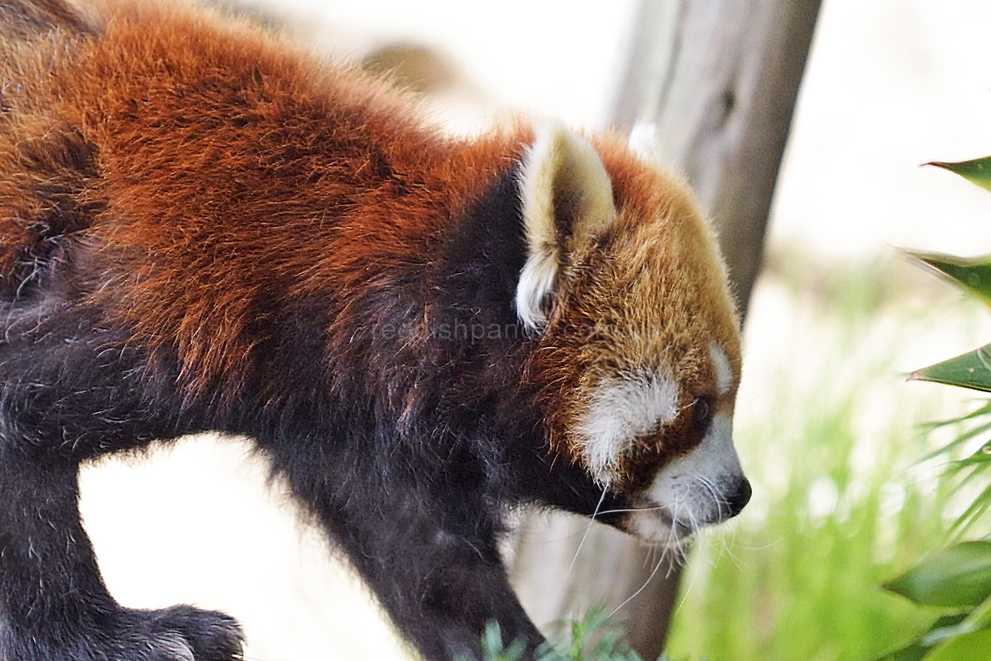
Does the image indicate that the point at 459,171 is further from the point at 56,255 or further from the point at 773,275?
the point at 773,275

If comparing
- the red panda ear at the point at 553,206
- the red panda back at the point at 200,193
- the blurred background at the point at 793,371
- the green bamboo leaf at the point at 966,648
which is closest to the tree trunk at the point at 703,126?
the blurred background at the point at 793,371

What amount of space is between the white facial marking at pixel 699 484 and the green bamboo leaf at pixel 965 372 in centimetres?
40

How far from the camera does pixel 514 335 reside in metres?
1.26

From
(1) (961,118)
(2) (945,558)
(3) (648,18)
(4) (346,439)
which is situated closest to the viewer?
(2) (945,558)

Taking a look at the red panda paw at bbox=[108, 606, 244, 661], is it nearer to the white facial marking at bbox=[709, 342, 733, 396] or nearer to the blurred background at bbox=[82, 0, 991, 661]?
the blurred background at bbox=[82, 0, 991, 661]

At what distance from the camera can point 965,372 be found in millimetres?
1021

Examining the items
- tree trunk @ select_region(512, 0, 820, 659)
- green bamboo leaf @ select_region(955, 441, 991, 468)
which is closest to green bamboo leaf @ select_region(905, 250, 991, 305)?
green bamboo leaf @ select_region(955, 441, 991, 468)

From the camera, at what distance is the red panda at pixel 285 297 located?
3.96ft

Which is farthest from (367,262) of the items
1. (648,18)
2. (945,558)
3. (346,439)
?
(648,18)

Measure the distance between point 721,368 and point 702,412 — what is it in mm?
70

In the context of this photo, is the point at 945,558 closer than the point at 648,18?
Yes

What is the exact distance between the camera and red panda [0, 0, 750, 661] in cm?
121

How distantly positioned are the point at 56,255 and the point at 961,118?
402cm

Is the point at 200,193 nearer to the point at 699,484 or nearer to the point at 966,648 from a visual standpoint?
the point at 699,484
